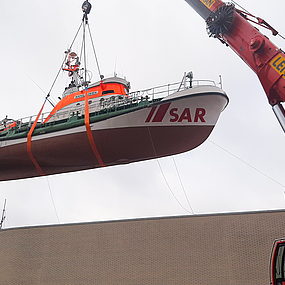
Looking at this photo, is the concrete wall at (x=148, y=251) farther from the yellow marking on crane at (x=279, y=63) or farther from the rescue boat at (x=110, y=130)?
the yellow marking on crane at (x=279, y=63)

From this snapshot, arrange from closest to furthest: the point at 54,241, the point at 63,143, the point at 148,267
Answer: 1. the point at 63,143
2. the point at 148,267
3. the point at 54,241

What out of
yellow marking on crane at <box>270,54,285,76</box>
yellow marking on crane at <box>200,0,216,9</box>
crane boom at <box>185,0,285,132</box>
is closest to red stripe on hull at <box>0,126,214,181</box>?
crane boom at <box>185,0,285,132</box>

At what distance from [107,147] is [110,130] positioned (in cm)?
69

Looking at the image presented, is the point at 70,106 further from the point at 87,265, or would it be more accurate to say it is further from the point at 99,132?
the point at 87,265

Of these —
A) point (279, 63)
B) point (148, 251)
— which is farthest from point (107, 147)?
point (279, 63)

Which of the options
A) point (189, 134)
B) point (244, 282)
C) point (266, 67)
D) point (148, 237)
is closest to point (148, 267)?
point (148, 237)

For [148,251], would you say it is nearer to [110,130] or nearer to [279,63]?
[110,130]

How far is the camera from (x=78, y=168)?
43.5ft

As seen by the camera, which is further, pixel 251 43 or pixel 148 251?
pixel 148 251

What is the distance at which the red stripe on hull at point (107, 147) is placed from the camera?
36.9 feet

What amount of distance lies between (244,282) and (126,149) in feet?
24.2

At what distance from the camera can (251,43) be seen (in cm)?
1011

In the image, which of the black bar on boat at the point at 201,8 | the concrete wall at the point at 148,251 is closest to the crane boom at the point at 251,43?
the black bar on boat at the point at 201,8

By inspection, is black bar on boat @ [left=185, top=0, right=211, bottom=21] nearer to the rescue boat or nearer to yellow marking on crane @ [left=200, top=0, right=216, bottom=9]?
yellow marking on crane @ [left=200, top=0, right=216, bottom=9]
